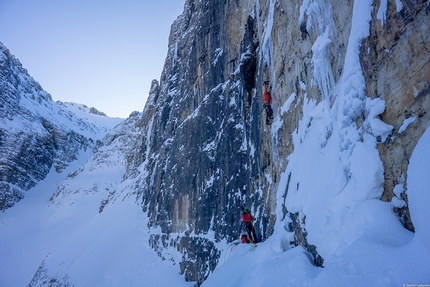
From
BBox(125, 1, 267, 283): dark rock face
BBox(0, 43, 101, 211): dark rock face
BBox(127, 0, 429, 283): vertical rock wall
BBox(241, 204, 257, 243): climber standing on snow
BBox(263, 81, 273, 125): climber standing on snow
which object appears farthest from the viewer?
BBox(0, 43, 101, 211): dark rock face

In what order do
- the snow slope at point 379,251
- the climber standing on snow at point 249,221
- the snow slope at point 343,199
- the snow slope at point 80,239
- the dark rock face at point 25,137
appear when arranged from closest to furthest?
1. the snow slope at point 379,251
2. the snow slope at point 343,199
3. the climber standing on snow at point 249,221
4. the snow slope at point 80,239
5. the dark rock face at point 25,137

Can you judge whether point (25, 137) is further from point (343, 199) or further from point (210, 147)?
point (343, 199)

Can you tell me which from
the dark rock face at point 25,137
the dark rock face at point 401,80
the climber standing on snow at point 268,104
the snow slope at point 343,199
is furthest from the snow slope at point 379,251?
the dark rock face at point 25,137

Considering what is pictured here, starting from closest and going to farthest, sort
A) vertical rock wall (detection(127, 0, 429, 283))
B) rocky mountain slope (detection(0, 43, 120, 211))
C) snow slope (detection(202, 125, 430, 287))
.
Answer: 1. snow slope (detection(202, 125, 430, 287))
2. vertical rock wall (detection(127, 0, 429, 283))
3. rocky mountain slope (detection(0, 43, 120, 211))

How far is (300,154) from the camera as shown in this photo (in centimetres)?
628

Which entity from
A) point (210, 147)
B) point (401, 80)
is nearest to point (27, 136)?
point (210, 147)

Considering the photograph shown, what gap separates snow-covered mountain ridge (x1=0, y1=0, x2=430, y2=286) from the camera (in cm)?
301

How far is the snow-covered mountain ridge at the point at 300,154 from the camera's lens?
9.86 ft

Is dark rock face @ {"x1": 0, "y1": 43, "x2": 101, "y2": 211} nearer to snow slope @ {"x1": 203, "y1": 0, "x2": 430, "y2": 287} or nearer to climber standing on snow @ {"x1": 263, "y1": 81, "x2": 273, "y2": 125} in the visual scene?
climber standing on snow @ {"x1": 263, "y1": 81, "x2": 273, "y2": 125}

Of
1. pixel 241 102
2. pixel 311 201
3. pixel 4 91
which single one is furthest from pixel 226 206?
pixel 4 91

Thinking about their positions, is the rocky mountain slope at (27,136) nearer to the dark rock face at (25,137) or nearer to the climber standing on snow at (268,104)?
the dark rock face at (25,137)

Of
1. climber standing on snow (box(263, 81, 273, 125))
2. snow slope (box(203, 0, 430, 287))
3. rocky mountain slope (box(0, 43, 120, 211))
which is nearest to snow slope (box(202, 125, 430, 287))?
snow slope (box(203, 0, 430, 287))

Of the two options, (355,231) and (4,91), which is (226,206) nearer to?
(355,231)

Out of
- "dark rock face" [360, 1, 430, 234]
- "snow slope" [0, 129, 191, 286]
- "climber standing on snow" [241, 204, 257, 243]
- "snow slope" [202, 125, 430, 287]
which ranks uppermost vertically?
"dark rock face" [360, 1, 430, 234]
